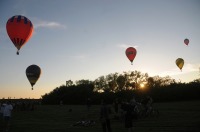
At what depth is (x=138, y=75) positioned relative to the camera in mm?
126875

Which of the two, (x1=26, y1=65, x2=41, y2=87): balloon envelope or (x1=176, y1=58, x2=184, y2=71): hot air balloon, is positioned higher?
(x1=176, y1=58, x2=184, y2=71): hot air balloon

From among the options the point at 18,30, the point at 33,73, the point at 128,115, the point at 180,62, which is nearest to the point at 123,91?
the point at 180,62

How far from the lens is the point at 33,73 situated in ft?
151

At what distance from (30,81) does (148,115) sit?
77.5 feet

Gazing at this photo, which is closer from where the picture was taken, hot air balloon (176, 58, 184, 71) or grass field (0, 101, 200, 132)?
grass field (0, 101, 200, 132)

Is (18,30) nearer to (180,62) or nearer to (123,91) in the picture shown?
(180,62)

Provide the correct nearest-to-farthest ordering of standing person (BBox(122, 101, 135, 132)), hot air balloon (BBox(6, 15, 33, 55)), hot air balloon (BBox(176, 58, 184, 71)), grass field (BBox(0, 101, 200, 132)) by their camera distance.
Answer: standing person (BBox(122, 101, 135, 132)) < grass field (BBox(0, 101, 200, 132)) < hot air balloon (BBox(6, 15, 33, 55)) < hot air balloon (BBox(176, 58, 184, 71))

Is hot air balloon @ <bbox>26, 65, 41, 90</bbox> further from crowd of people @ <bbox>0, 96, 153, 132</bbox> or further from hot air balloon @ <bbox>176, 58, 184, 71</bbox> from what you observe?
hot air balloon @ <bbox>176, 58, 184, 71</bbox>

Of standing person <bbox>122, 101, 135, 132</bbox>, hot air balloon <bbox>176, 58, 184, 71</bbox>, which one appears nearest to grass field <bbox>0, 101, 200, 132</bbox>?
standing person <bbox>122, 101, 135, 132</bbox>

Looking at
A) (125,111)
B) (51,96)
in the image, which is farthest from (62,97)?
(125,111)

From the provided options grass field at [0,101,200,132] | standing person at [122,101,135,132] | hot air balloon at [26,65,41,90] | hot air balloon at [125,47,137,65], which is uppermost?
hot air balloon at [125,47,137,65]

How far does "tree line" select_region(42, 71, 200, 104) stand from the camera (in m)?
62.9

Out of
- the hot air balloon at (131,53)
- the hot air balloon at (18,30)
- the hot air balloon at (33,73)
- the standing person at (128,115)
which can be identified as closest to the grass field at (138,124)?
the standing person at (128,115)

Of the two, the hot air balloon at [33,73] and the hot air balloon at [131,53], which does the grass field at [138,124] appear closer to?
the hot air balloon at [33,73]
